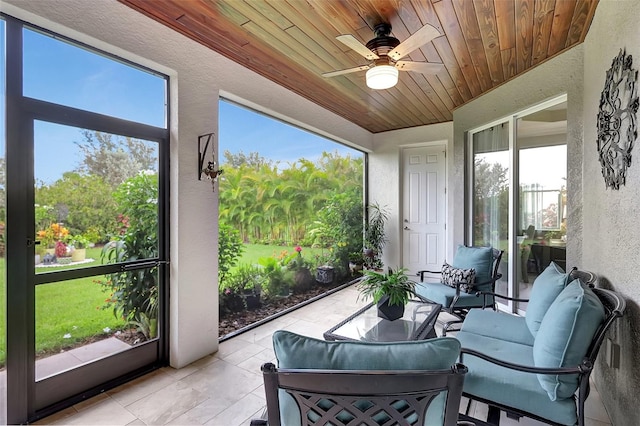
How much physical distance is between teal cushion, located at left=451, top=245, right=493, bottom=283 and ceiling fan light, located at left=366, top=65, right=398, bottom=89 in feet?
6.78

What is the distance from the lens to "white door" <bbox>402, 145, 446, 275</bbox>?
207 inches

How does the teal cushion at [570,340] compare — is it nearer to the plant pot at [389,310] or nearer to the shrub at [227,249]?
the plant pot at [389,310]

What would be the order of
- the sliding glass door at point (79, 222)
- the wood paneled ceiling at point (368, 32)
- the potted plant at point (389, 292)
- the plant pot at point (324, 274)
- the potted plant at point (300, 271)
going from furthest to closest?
the plant pot at point (324, 274), the potted plant at point (300, 271), the potted plant at point (389, 292), the wood paneled ceiling at point (368, 32), the sliding glass door at point (79, 222)

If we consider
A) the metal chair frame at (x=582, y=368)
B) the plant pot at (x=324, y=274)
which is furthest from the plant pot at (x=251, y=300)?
the metal chair frame at (x=582, y=368)

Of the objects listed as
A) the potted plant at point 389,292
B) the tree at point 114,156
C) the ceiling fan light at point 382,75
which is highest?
the ceiling fan light at point 382,75

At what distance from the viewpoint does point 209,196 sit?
105 inches

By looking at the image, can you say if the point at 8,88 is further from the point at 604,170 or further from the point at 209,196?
the point at 604,170

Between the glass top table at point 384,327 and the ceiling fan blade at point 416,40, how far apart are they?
1937 mm

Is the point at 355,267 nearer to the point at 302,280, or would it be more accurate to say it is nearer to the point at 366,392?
the point at 302,280

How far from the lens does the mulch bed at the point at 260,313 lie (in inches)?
123

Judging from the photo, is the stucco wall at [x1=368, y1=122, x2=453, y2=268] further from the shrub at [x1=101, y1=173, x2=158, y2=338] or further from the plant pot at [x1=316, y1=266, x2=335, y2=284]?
the shrub at [x1=101, y1=173, x2=158, y2=338]

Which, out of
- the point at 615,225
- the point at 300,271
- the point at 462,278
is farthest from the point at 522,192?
the point at 300,271

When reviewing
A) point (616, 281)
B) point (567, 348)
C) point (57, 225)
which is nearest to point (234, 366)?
point (57, 225)

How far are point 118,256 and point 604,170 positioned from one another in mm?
3447
